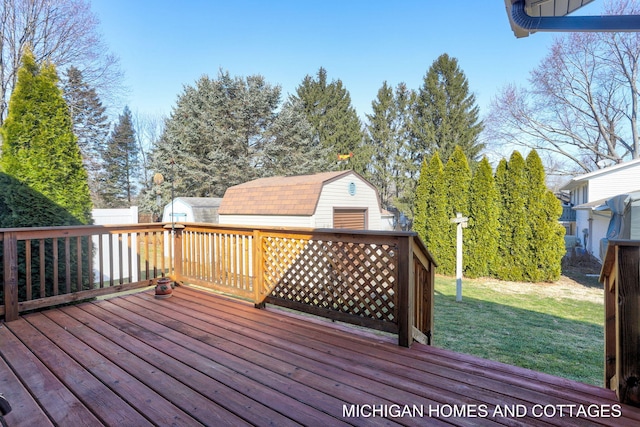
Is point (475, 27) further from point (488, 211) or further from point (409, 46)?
point (488, 211)

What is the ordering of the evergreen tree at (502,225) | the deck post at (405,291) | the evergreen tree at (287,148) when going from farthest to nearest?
the evergreen tree at (287,148) < the evergreen tree at (502,225) < the deck post at (405,291)

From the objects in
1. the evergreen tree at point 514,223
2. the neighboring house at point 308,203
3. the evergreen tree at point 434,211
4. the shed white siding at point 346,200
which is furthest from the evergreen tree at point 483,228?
the neighboring house at point 308,203

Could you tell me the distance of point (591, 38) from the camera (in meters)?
13.8

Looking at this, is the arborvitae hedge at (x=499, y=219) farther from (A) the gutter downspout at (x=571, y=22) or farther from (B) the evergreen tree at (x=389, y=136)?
(B) the evergreen tree at (x=389, y=136)

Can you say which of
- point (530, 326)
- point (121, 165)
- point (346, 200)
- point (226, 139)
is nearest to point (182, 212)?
point (346, 200)

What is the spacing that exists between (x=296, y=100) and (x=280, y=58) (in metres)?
5.18

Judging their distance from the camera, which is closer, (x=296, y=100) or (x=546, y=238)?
(x=546, y=238)

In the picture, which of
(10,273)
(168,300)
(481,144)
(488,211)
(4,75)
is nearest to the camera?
(10,273)

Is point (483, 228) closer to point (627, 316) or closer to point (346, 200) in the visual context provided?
point (346, 200)

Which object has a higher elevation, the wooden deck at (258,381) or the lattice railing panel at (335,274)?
the lattice railing panel at (335,274)

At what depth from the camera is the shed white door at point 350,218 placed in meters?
9.66

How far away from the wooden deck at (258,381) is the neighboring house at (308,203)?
19.4 feet

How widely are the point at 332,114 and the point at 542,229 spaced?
53.4 feet

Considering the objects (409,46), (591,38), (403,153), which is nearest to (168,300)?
(409,46)
